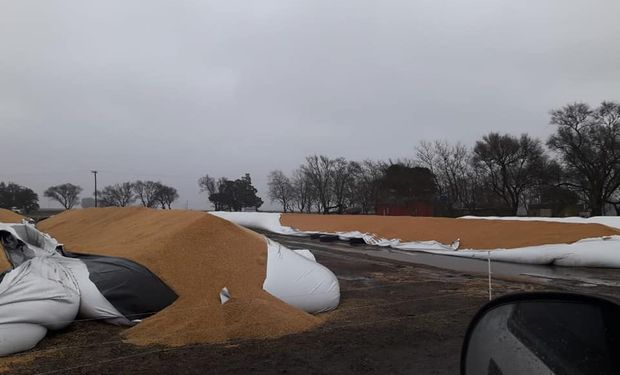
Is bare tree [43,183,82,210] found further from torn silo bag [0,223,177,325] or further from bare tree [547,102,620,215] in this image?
torn silo bag [0,223,177,325]

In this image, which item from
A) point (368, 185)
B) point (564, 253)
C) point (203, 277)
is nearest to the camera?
point (203, 277)

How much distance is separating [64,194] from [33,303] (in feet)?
344

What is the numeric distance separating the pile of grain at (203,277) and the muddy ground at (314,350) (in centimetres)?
32

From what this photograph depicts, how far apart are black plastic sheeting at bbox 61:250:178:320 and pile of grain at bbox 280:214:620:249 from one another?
640 inches

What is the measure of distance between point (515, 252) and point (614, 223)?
6.22m

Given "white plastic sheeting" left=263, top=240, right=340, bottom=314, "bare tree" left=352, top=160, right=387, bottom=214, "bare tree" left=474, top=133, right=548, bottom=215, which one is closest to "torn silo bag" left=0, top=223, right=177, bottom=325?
"white plastic sheeting" left=263, top=240, right=340, bottom=314

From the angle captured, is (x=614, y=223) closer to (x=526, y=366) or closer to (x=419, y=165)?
(x=526, y=366)

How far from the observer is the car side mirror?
1.53 metres

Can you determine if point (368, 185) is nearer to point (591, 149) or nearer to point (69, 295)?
point (591, 149)

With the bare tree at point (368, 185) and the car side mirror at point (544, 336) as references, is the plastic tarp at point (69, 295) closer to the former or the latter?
the car side mirror at point (544, 336)

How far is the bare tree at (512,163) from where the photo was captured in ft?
213

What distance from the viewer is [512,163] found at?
6619cm

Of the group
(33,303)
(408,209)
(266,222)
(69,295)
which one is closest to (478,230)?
(69,295)

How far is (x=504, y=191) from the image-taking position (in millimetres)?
66312
